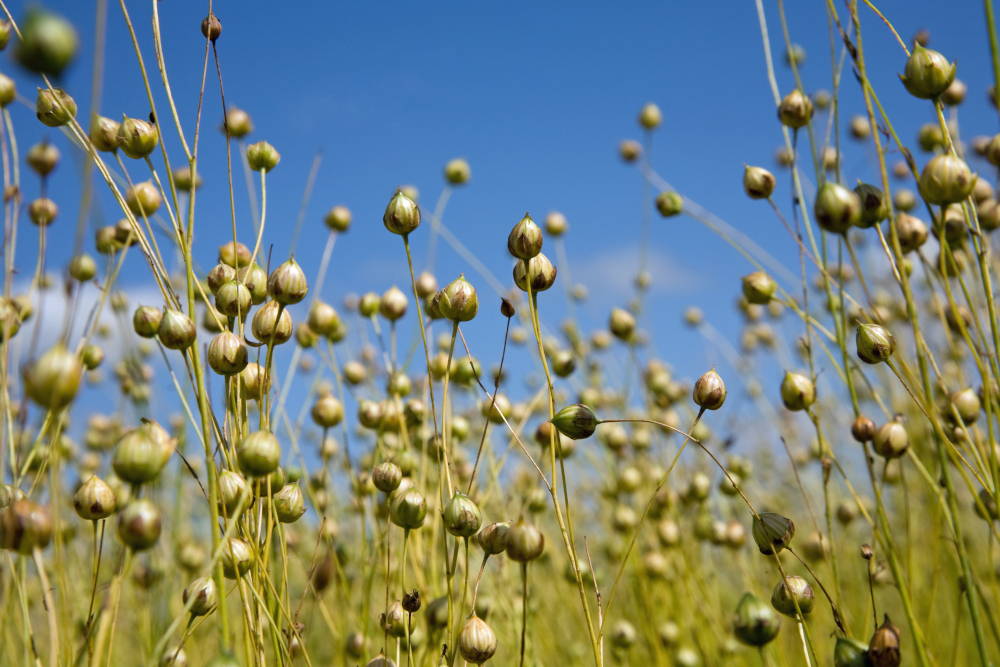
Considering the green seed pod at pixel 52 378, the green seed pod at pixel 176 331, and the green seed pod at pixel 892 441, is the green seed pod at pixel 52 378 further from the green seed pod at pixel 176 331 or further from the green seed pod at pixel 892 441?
the green seed pod at pixel 892 441

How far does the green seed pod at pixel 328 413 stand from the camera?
959 mm

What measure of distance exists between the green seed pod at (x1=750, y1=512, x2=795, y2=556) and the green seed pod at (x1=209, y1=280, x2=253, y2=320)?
19.5 inches

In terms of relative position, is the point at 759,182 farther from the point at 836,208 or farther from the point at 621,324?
the point at 621,324

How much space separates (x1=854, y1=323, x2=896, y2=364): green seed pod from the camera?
2.31ft

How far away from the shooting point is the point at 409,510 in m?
0.69

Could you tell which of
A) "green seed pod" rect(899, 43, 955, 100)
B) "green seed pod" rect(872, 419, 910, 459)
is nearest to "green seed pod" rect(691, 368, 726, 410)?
"green seed pod" rect(872, 419, 910, 459)

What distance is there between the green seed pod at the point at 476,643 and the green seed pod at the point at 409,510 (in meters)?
0.11

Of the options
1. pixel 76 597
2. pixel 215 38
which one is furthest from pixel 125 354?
pixel 215 38

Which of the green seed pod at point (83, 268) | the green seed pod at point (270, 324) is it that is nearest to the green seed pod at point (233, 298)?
the green seed pod at point (270, 324)

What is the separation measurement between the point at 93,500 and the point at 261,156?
44cm

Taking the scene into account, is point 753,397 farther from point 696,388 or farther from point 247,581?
point 247,581

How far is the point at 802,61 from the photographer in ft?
5.50

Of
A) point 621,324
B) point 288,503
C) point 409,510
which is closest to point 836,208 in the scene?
point 409,510

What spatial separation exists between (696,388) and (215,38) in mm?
618
